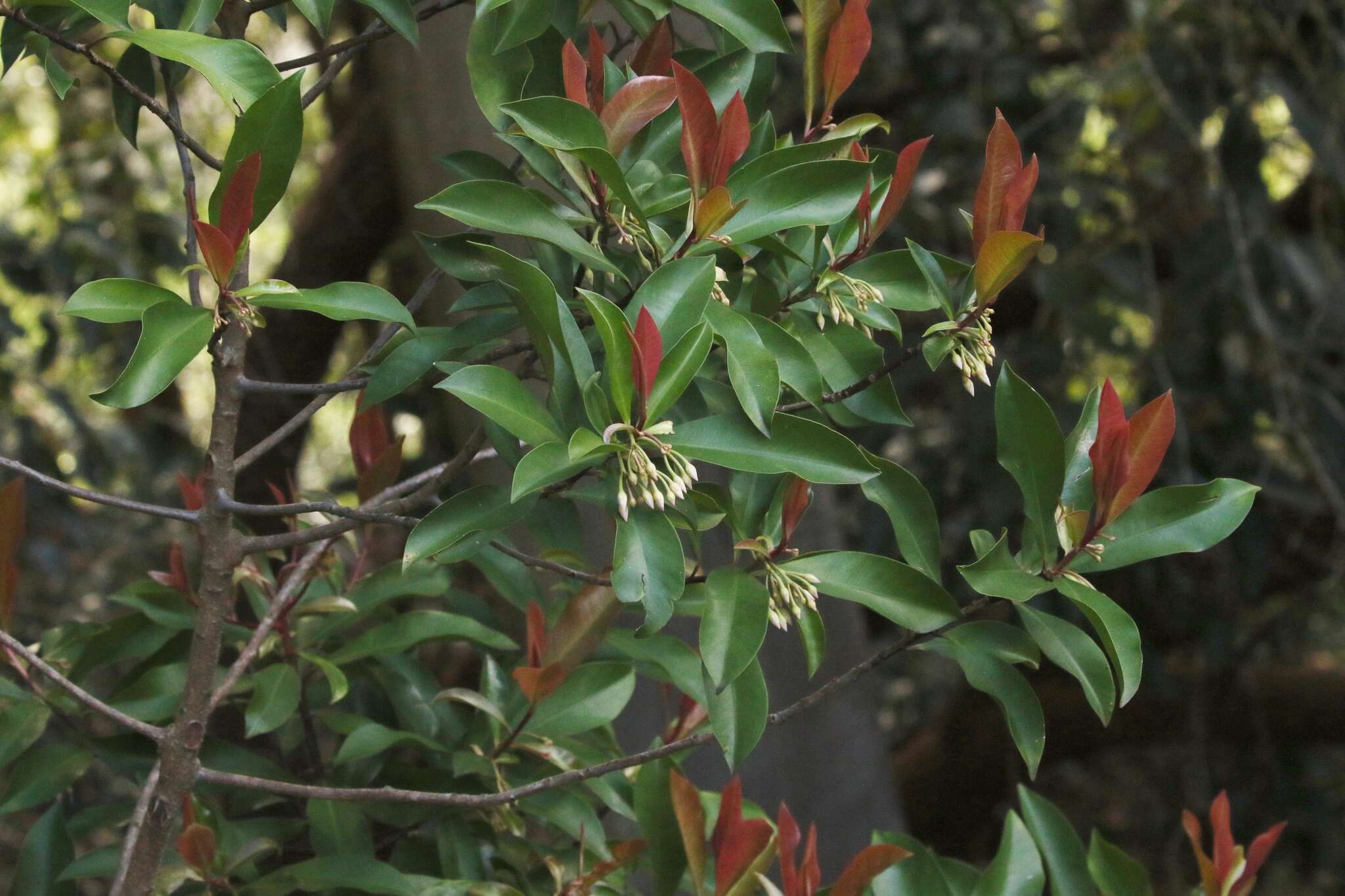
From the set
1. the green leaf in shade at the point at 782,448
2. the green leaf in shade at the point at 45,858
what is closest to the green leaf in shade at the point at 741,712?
the green leaf in shade at the point at 782,448

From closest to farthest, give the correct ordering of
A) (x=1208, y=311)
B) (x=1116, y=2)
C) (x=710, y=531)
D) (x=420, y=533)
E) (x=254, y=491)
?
(x=420, y=533) → (x=710, y=531) → (x=1208, y=311) → (x=254, y=491) → (x=1116, y=2)

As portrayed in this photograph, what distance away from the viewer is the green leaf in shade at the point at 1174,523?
60 centimetres

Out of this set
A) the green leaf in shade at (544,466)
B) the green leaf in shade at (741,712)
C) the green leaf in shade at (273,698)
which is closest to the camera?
the green leaf in shade at (544,466)

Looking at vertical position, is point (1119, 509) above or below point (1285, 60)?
above

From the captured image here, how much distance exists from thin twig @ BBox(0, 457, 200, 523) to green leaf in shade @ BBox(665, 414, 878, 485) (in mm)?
265

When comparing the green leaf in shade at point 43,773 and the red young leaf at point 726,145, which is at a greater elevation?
the red young leaf at point 726,145

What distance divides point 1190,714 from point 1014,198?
1867 millimetres

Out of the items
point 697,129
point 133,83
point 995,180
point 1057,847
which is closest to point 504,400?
point 697,129

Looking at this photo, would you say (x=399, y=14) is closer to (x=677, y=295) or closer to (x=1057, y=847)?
(x=677, y=295)

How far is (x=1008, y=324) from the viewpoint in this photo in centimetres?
217

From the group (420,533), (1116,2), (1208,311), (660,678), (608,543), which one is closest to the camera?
(420,533)

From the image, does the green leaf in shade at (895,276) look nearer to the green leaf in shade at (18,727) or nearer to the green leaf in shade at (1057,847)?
the green leaf in shade at (1057,847)

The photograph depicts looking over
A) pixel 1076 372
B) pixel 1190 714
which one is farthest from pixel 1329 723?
pixel 1076 372

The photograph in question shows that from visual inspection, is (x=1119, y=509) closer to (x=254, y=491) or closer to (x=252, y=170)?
Result: (x=252, y=170)
